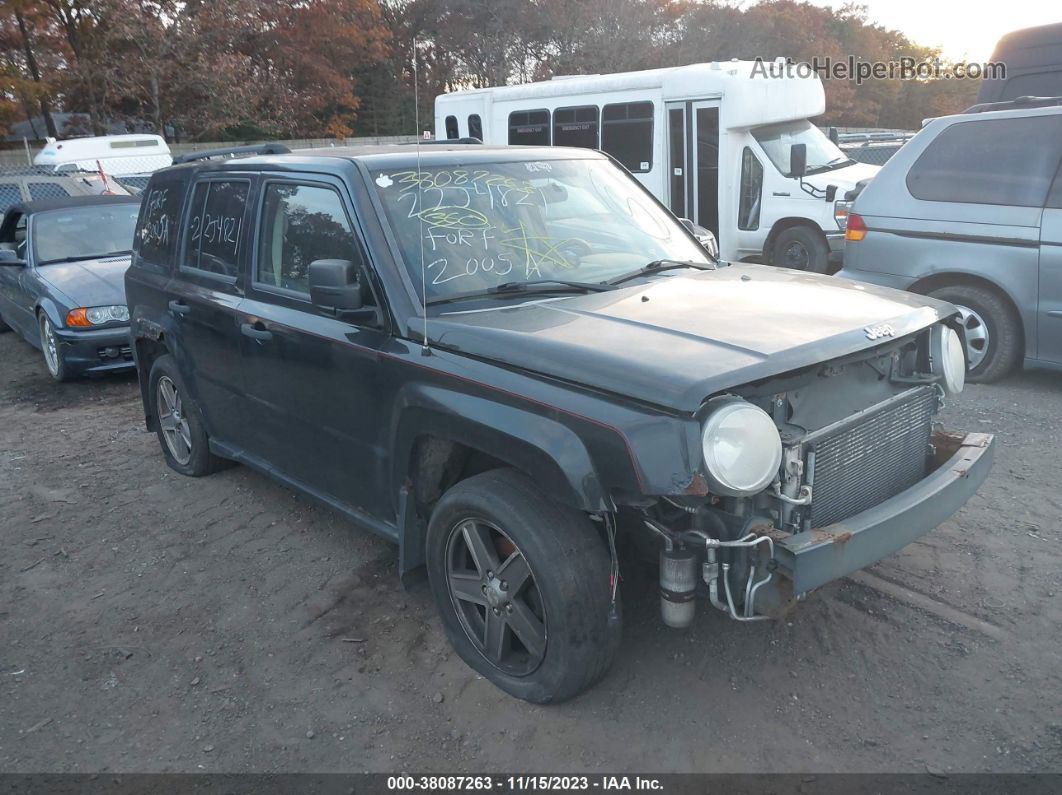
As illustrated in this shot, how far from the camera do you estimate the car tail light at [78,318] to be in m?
8.13

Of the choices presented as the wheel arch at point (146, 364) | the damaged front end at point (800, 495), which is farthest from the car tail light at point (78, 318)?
the damaged front end at point (800, 495)

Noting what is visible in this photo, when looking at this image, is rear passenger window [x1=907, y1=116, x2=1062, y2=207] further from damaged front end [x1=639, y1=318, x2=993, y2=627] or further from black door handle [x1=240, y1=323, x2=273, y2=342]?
black door handle [x1=240, y1=323, x2=273, y2=342]

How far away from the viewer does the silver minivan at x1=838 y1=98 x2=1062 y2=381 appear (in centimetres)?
629

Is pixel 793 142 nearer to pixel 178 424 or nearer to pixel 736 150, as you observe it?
pixel 736 150

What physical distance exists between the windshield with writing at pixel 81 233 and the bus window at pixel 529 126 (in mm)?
6459

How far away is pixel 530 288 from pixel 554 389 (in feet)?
2.85

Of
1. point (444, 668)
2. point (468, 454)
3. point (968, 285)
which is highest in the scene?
point (968, 285)

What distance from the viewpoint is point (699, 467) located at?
2719mm

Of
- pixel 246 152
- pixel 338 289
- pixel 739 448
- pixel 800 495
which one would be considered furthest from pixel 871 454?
pixel 246 152

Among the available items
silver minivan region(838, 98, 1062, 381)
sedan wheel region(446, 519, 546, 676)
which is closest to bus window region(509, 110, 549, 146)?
silver minivan region(838, 98, 1062, 381)

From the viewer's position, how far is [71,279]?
8.64 metres

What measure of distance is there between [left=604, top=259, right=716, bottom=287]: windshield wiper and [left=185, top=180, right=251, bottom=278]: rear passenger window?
6.33 feet

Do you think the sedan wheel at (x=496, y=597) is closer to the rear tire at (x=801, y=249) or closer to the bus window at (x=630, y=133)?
the rear tire at (x=801, y=249)

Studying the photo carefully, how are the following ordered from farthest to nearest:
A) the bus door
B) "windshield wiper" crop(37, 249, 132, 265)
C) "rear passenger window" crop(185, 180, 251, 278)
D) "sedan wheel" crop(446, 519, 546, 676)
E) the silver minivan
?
the bus door
"windshield wiper" crop(37, 249, 132, 265)
the silver minivan
"rear passenger window" crop(185, 180, 251, 278)
"sedan wheel" crop(446, 519, 546, 676)
